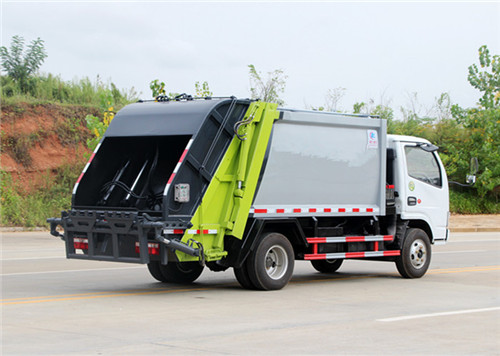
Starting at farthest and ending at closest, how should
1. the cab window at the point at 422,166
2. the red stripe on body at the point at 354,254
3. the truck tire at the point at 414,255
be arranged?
1. the cab window at the point at 422,166
2. the truck tire at the point at 414,255
3. the red stripe on body at the point at 354,254

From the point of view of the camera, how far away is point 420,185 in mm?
14742

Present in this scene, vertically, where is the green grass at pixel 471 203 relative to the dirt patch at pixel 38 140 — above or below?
below

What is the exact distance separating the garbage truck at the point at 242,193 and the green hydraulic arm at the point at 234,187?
0.02 metres

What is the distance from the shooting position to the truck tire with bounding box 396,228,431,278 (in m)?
14.3

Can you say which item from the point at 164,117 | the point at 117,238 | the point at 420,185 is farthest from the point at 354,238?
the point at 117,238

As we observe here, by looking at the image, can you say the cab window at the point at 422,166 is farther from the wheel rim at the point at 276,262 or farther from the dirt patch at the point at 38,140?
the dirt patch at the point at 38,140

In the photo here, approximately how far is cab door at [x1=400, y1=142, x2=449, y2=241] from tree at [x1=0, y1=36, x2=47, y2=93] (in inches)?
836

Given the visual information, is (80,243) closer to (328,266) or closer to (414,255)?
(328,266)

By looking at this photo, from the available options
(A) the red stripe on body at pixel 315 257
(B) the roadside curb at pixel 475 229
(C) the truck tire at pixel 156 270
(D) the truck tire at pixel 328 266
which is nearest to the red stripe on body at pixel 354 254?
(A) the red stripe on body at pixel 315 257

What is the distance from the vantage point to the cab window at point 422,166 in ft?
48.4

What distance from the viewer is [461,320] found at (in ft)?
32.1

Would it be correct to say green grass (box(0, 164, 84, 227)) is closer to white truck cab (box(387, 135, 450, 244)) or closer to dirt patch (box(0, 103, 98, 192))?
dirt patch (box(0, 103, 98, 192))

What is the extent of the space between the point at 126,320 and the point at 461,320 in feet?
13.0

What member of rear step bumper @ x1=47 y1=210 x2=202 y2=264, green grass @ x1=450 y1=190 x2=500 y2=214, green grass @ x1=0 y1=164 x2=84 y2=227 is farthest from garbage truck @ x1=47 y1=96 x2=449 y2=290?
green grass @ x1=450 y1=190 x2=500 y2=214
